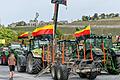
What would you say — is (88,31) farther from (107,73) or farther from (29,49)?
(29,49)

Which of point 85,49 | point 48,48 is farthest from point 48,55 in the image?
point 85,49

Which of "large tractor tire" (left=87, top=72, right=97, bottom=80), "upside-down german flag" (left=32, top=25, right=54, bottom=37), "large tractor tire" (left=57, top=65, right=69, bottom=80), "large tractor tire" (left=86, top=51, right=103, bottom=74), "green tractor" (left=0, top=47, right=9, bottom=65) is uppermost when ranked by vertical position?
"upside-down german flag" (left=32, top=25, right=54, bottom=37)

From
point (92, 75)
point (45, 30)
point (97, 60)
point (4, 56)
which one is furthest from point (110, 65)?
point (4, 56)

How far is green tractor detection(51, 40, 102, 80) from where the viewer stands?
845 inches

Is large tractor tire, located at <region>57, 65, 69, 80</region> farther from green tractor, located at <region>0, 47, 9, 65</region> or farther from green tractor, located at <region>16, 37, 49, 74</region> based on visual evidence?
green tractor, located at <region>0, 47, 9, 65</region>

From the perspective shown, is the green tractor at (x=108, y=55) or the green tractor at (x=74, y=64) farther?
the green tractor at (x=108, y=55)

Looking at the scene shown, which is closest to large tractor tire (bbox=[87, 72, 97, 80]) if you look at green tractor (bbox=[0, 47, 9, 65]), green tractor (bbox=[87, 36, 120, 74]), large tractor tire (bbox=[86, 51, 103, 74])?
large tractor tire (bbox=[86, 51, 103, 74])

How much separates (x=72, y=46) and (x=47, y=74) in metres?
2.53

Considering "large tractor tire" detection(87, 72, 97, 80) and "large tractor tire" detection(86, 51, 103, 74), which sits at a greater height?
"large tractor tire" detection(86, 51, 103, 74)

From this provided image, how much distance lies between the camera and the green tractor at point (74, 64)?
70.4 feet

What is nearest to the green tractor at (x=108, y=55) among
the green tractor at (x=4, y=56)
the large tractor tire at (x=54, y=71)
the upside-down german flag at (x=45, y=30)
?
the upside-down german flag at (x=45, y=30)

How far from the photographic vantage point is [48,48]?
24.3 meters

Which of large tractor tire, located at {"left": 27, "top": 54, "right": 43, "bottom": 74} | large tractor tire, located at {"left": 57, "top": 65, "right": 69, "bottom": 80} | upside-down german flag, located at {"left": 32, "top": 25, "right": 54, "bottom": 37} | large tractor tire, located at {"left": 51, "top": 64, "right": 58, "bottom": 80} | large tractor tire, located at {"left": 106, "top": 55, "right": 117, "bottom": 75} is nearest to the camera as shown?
large tractor tire, located at {"left": 57, "top": 65, "right": 69, "bottom": 80}

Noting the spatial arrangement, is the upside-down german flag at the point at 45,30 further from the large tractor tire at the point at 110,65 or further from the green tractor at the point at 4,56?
the green tractor at the point at 4,56
